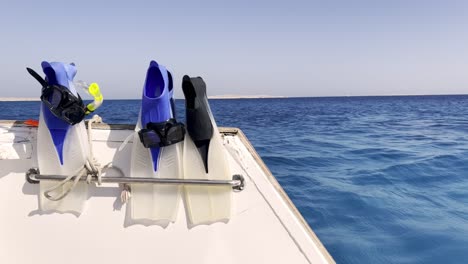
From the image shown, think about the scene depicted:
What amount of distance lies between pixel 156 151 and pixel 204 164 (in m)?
0.28

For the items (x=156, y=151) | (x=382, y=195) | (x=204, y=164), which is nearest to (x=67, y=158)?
(x=156, y=151)

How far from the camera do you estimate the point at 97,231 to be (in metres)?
1.99

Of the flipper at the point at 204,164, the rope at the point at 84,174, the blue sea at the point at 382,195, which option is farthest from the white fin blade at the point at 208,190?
the blue sea at the point at 382,195

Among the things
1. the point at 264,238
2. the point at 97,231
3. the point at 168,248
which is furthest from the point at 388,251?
the point at 97,231

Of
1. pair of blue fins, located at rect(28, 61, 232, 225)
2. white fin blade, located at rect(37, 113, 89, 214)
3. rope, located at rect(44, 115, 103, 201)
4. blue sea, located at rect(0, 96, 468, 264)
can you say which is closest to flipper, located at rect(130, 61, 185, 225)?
pair of blue fins, located at rect(28, 61, 232, 225)

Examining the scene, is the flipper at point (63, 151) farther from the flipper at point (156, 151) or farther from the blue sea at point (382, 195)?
the blue sea at point (382, 195)

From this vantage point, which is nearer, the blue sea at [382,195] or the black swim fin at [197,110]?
the black swim fin at [197,110]

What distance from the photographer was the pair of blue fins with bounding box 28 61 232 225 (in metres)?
1.83

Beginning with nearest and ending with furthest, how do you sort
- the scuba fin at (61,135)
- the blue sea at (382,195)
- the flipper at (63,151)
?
1. the scuba fin at (61,135)
2. the flipper at (63,151)
3. the blue sea at (382,195)

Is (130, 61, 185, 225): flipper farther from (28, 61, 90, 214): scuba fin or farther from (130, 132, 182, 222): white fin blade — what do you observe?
(28, 61, 90, 214): scuba fin

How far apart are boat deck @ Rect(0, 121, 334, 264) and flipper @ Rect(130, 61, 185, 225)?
0.08m

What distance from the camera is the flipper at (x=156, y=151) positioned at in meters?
1.82

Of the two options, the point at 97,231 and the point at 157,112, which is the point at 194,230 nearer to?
the point at 97,231

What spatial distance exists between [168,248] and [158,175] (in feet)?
1.48
